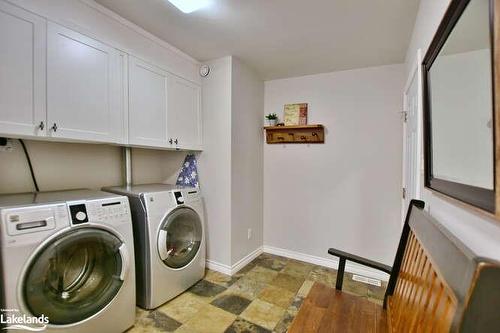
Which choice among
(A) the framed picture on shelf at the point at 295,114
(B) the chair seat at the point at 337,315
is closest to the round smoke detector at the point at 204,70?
(A) the framed picture on shelf at the point at 295,114

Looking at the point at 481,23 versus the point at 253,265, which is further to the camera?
the point at 253,265

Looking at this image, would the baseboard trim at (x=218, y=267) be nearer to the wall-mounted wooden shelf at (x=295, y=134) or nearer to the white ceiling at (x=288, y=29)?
the wall-mounted wooden shelf at (x=295, y=134)

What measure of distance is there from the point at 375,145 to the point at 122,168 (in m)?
2.69

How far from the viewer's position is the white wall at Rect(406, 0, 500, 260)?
593mm

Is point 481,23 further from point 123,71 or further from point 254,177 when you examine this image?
point 254,177

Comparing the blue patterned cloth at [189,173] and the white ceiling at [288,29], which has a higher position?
the white ceiling at [288,29]

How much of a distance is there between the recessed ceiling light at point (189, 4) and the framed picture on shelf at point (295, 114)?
5.27 ft

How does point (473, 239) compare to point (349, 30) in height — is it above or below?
below

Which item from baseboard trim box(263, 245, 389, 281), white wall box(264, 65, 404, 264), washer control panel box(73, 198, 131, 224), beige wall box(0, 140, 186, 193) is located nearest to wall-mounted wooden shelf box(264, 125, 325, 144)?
white wall box(264, 65, 404, 264)

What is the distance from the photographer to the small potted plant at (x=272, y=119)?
2975mm

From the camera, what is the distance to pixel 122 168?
2.42 m

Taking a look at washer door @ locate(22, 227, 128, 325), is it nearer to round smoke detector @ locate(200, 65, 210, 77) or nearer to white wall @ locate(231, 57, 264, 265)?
white wall @ locate(231, 57, 264, 265)

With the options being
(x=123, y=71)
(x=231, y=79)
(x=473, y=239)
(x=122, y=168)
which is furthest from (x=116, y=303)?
(x=231, y=79)

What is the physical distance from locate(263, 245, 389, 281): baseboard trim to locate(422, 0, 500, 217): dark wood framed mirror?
1.84 m
